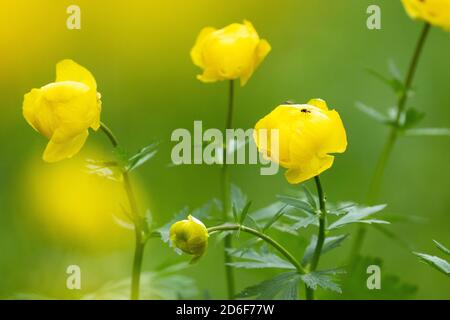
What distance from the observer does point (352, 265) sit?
1.25 m

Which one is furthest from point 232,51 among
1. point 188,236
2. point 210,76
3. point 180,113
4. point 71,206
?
point 180,113

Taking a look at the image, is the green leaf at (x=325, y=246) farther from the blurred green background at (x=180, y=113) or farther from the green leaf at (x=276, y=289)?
the blurred green background at (x=180, y=113)

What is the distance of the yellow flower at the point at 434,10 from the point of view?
4.03 ft

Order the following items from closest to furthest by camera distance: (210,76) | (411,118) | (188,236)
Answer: (188,236) → (210,76) → (411,118)

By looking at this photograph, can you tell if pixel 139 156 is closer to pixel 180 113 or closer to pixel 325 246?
pixel 325 246

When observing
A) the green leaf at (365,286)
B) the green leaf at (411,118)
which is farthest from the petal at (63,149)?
the green leaf at (411,118)

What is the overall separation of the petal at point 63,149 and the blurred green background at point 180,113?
47 cm

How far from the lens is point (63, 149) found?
3.42 feet

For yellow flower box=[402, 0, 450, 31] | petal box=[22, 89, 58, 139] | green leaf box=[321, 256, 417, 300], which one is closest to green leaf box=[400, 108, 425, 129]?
yellow flower box=[402, 0, 450, 31]

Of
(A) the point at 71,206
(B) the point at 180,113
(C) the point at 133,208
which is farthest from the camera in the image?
(B) the point at 180,113

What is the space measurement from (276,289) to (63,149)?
1.04 feet

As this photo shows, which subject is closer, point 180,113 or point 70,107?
point 70,107

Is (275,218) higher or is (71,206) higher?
(275,218)

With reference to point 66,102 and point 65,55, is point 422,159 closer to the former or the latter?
point 65,55
